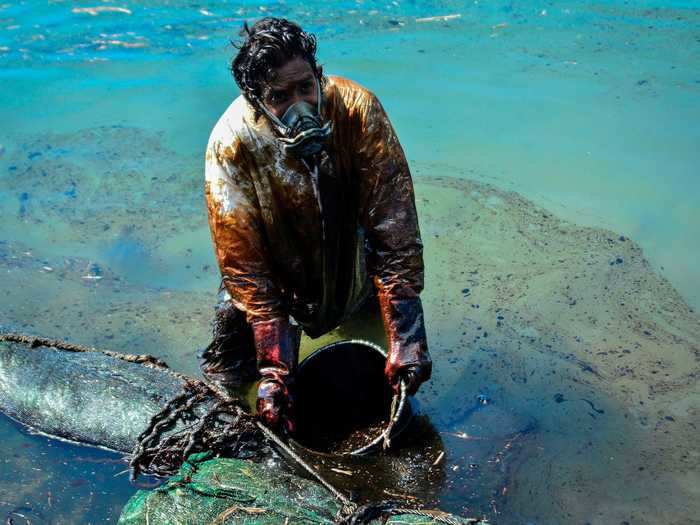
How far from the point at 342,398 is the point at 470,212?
2667 millimetres

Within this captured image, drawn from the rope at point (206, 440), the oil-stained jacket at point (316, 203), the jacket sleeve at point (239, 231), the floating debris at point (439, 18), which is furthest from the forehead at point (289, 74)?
the floating debris at point (439, 18)

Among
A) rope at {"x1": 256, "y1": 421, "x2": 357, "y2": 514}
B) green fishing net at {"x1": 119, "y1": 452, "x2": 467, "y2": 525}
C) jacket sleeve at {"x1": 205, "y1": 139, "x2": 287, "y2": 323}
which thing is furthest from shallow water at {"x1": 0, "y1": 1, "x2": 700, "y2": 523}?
jacket sleeve at {"x1": 205, "y1": 139, "x2": 287, "y2": 323}

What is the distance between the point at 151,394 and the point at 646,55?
21.2 feet

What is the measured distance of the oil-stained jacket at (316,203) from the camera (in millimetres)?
3105

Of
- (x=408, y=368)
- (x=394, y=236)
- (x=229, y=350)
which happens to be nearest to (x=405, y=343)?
(x=408, y=368)

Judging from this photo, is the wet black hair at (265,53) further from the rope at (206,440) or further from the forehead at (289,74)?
the rope at (206,440)

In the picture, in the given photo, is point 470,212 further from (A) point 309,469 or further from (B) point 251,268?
(A) point 309,469

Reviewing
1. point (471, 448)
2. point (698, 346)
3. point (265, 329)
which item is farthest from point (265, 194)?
point (698, 346)

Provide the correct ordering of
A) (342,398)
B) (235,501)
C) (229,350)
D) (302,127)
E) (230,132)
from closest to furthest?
1. (235,501)
2. (302,127)
3. (230,132)
4. (342,398)
5. (229,350)

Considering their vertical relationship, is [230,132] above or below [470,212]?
above

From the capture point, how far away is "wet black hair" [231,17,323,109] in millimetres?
2791

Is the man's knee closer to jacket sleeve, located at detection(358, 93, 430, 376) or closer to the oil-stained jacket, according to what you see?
the oil-stained jacket

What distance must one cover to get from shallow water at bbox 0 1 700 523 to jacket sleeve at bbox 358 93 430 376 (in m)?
0.79

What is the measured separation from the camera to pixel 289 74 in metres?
2.83
